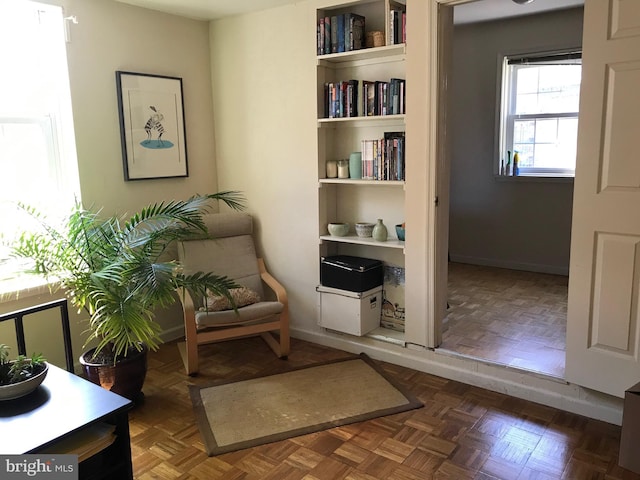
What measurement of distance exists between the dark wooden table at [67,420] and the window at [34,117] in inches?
52.1

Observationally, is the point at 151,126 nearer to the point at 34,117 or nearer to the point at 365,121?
the point at 34,117

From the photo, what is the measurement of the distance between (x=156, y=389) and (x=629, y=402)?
2.34m

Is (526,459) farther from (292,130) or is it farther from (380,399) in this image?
(292,130)

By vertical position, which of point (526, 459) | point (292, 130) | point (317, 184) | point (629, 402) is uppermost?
point (292, 130)

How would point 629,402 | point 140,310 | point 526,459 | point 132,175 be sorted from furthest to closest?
point 132,175 → point 140,310 → point 526,459 → point 629,402

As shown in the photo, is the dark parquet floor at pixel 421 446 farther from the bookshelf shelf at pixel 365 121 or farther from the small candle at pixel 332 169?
the bookshelf shelf at pixel 365 121

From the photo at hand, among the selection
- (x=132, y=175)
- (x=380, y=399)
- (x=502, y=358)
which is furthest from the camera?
(x=132, y=175)

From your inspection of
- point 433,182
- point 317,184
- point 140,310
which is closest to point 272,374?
point 140,310

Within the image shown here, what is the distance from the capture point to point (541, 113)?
198 inches

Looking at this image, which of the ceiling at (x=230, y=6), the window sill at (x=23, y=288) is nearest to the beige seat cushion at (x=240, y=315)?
the window sill at (x=23, y=288)

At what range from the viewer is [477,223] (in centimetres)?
550

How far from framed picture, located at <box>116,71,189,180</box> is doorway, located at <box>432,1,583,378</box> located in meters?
2.29

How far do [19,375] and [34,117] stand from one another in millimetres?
1839

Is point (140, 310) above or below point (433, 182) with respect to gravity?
below
